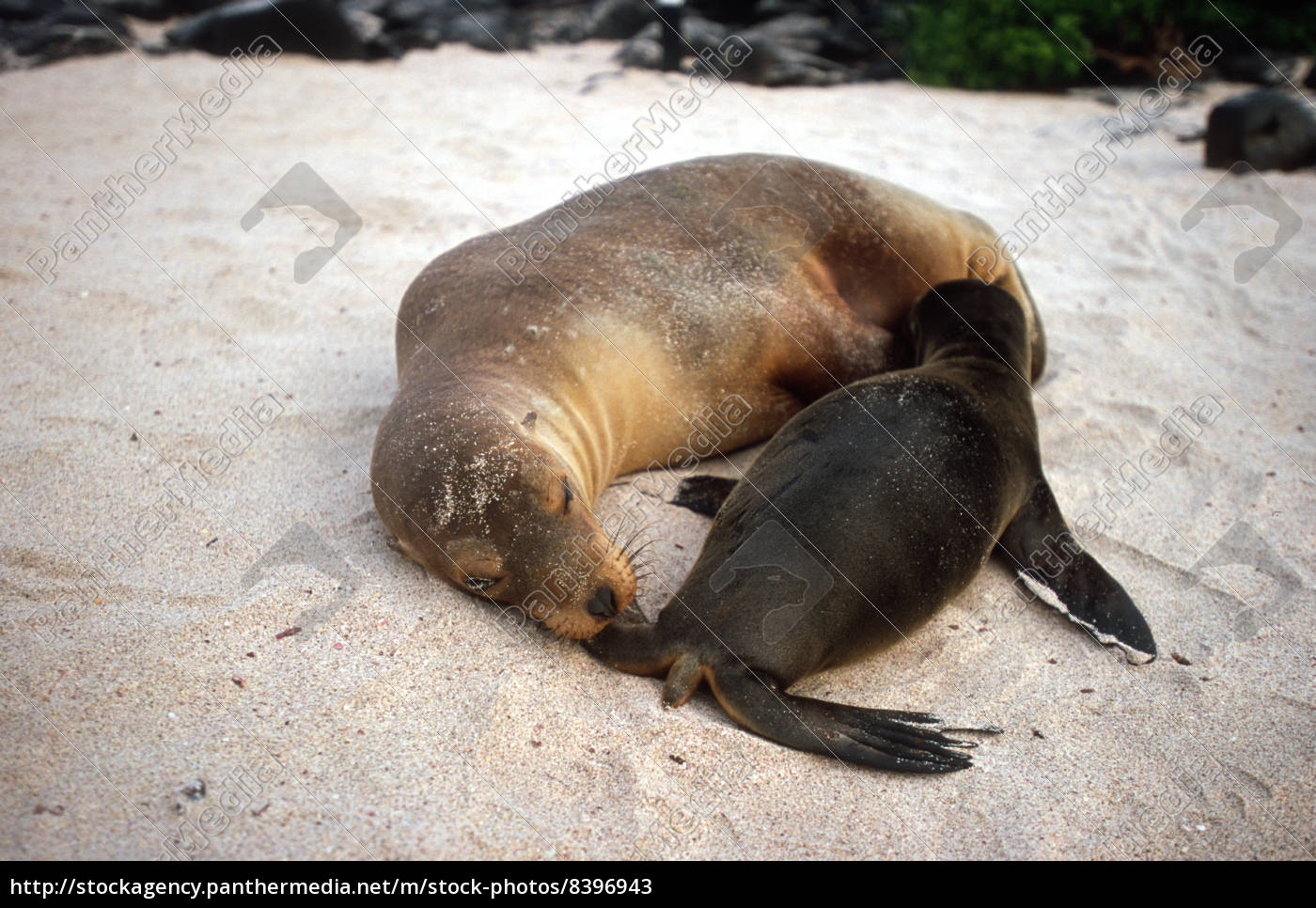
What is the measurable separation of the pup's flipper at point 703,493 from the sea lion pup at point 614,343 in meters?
0.16

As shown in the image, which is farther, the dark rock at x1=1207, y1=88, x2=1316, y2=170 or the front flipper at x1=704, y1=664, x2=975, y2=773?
the dark rock at x1=1207, y1=88, x2=1316, y2=170

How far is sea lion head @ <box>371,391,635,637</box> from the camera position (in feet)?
8.42

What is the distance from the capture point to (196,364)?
4.02m

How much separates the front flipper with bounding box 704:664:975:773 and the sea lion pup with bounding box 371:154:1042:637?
41 cm

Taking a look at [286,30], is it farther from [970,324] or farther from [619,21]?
[970,324]

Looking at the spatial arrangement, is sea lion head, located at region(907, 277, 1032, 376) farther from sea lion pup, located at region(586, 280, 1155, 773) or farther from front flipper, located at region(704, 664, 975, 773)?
front flipper, located at region(704, 664, 975, 773)

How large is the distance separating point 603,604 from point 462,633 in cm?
40

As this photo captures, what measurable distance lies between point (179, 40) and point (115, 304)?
596 cm

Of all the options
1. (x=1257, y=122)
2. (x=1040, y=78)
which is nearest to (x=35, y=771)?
(x=1257, y=122)

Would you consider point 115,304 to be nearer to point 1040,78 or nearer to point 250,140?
point 250,140

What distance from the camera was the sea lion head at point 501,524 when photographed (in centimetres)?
257

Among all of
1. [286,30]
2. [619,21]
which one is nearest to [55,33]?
[286,30]

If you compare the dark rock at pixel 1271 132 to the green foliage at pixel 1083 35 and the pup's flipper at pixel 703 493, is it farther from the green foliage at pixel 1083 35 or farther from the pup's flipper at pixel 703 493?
the pup's flipper at pixel 703 493

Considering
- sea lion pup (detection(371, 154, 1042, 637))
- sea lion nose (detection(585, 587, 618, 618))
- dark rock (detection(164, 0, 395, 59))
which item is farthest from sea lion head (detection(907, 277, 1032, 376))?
dark rock (detection(164, 0, 395, 59))
